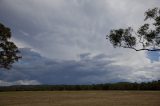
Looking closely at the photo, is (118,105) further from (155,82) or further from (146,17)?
(155,82)

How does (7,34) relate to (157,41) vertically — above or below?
above

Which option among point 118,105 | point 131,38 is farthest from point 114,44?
point 118,105

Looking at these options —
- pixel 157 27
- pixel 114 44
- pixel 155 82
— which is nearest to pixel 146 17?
pixel 157 27

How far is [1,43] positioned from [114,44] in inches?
939

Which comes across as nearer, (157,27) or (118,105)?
(118,105)

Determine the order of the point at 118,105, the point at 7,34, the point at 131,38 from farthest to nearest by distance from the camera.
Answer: the point at 7,34 < the point at 131,38 < the point at 118,105

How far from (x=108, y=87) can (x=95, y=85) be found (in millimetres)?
7077

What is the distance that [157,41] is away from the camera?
141ft

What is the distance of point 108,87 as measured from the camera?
100750mm

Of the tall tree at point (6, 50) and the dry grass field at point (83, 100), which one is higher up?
the tall tree at point (6, 50)

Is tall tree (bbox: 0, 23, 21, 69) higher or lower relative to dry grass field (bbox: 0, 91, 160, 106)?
higher

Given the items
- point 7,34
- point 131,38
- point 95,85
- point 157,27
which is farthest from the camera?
point 95,85

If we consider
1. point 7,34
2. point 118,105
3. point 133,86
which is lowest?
point 118,105

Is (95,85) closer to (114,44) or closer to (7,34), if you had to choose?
(7,34)
